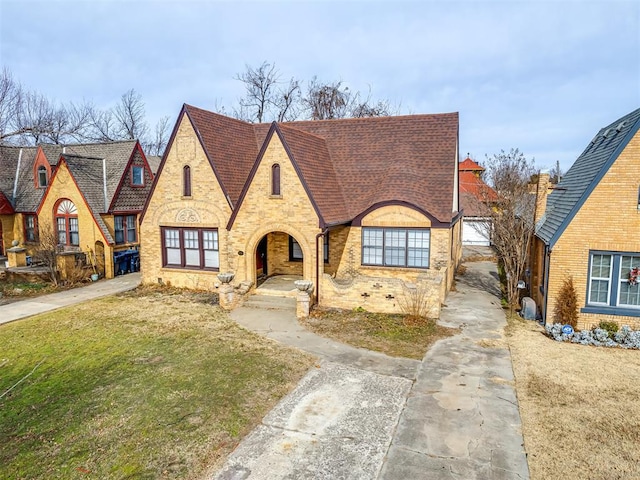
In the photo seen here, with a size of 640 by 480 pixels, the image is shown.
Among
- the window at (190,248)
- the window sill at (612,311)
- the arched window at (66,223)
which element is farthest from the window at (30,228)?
the window sill at (612,311)

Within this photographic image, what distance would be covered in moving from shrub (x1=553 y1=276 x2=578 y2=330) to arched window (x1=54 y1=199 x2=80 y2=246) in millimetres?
22788

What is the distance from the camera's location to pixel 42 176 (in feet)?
87.7

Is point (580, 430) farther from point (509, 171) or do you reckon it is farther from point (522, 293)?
point (509, 171)

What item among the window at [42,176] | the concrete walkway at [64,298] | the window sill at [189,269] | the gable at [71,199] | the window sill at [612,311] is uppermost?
the window at [42,176]

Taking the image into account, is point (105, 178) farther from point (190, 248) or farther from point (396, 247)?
point (396, 247)

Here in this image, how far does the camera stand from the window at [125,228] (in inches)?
979

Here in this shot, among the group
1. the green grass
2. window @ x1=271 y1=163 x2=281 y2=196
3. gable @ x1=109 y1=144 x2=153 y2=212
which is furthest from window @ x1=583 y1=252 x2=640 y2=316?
gable @ x1=109 y1=144 x2=153 y2=212

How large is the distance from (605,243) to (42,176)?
28213 mm

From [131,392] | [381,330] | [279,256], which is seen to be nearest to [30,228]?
[279,256]

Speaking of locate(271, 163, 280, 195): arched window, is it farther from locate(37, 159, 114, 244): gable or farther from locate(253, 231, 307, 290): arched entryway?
locate(37, 159, 114, 244): gable

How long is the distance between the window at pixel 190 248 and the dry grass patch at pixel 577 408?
1244cm

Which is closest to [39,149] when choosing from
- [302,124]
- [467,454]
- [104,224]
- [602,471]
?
[104,224]

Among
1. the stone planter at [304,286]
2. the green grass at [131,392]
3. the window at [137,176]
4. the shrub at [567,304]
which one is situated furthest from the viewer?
the window at [137,176]

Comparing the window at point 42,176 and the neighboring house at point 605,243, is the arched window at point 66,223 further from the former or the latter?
the neighboring house at point 605,243
